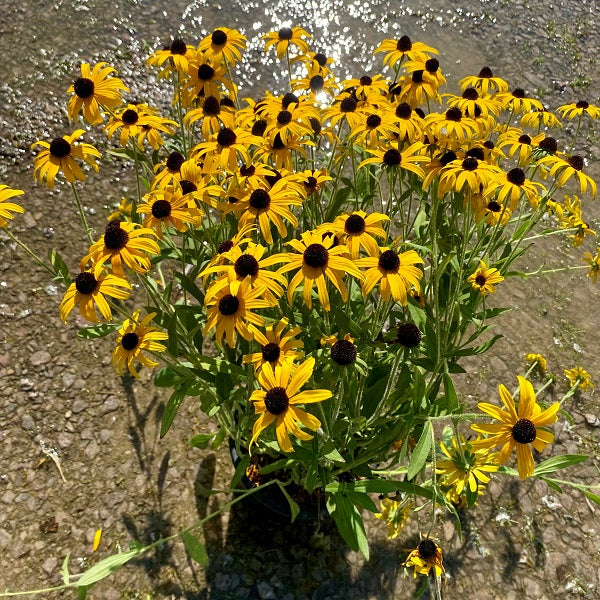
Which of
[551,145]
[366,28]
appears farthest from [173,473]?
[366,28]

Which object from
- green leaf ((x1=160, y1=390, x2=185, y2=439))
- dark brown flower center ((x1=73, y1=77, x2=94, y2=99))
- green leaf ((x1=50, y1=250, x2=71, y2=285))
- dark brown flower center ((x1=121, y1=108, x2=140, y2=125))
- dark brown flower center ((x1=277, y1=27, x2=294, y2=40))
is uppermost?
dark brown flower center ((x1=277, y1=27, x2=294, y2=40))

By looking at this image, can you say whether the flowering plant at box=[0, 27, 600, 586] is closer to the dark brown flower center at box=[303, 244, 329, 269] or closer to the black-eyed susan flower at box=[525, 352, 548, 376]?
the dark brown flower center at box=[303, 244, 329, 269]

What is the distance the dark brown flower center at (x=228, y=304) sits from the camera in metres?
1.84

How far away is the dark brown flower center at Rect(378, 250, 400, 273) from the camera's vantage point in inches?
75.3

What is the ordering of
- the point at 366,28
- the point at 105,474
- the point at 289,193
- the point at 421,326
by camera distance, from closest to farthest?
the point at 289,193 < the point at 421,326 < the point at 105,474 < the point at 366,28

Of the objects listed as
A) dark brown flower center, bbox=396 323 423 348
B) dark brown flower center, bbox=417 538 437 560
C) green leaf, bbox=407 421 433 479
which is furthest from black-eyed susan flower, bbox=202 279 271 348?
dark brown flower center, bbox=417 538 437 560

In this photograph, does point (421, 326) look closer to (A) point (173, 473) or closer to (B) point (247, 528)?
(B) point (247, 528)

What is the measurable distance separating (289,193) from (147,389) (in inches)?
77.5

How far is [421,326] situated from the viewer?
235 centimetres

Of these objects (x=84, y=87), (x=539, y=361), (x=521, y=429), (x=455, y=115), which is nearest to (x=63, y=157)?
(x=84, y=87)

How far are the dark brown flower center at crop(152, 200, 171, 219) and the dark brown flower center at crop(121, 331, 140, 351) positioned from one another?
48cm

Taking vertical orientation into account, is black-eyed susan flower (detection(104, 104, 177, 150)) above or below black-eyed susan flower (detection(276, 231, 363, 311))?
below

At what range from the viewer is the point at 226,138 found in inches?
91.0

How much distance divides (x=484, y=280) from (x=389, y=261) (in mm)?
766
